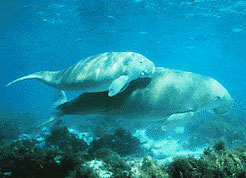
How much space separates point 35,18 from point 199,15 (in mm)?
21559

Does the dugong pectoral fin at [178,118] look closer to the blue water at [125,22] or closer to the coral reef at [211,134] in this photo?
the coral reef at [211,134]

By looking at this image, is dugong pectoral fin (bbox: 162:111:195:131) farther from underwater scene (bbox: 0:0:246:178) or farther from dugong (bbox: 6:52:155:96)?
dugong (bbox: 6:52:155:96)

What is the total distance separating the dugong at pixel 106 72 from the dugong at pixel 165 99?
318mm

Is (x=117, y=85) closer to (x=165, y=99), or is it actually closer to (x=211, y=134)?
(x=165, y=99)

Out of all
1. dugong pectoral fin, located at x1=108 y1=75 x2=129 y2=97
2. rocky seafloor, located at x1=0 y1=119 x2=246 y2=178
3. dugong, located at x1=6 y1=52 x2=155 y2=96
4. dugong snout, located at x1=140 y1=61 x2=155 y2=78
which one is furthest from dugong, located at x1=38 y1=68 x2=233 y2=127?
rocky seafloor, located at x1=0 y1=119 x2=246 y2=178

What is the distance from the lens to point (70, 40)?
36.1m

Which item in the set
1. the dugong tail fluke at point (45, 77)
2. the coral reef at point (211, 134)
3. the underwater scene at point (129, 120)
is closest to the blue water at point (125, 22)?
the underwater scene at point (129, 120)

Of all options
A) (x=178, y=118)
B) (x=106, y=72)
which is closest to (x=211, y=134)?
(x=178, y=118)

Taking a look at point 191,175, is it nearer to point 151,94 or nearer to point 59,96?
point 151,94

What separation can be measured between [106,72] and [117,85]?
2.42ft

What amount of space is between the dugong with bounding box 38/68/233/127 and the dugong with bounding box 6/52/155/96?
0.32 m

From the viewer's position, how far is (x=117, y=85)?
433cm

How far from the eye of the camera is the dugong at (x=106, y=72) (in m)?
4.80

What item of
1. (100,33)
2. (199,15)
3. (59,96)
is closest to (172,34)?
(199,15)
